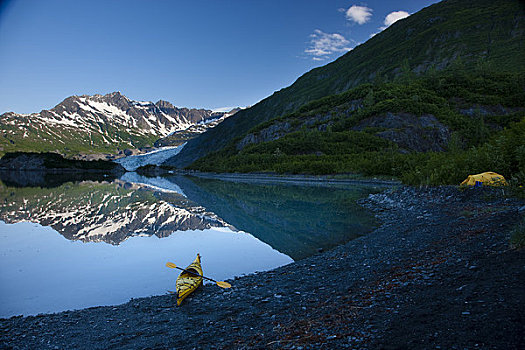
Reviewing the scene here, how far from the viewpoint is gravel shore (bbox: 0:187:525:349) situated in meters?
4.47

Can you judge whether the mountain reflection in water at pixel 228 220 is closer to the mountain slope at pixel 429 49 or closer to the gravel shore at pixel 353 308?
the gravel shore at pixel 353 308

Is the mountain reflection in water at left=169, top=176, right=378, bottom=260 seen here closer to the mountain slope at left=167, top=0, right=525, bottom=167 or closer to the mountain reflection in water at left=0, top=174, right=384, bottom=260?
the mountain reflection in water at left=0, top=174, right=384, bottom=260

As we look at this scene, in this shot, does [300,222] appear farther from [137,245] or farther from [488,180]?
[488,180]

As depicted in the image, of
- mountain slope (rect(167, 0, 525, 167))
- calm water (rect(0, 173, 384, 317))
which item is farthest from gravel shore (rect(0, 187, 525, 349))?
Answer: mountain slope (rect(167, 0, 525, 167))

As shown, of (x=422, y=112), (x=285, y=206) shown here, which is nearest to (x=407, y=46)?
(x=422, y=112)

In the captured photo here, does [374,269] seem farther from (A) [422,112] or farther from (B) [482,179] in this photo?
(A) [422,112]

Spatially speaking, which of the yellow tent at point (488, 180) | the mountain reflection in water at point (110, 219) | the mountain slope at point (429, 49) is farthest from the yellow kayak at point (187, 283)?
the mountain slope at point (429, 49)

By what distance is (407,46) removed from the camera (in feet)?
459

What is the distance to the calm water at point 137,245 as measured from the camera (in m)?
10.6

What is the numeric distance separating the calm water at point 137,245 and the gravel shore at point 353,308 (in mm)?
1726

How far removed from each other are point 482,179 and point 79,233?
1057 inches

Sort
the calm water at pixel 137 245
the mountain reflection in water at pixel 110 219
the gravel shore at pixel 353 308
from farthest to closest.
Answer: the mountain reflection in water at pixel 110 219, the calm water at pixel 137 245, the gravel shore at pixel 353 308

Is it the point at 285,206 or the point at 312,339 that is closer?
the point at 312,339

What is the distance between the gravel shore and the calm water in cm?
173
